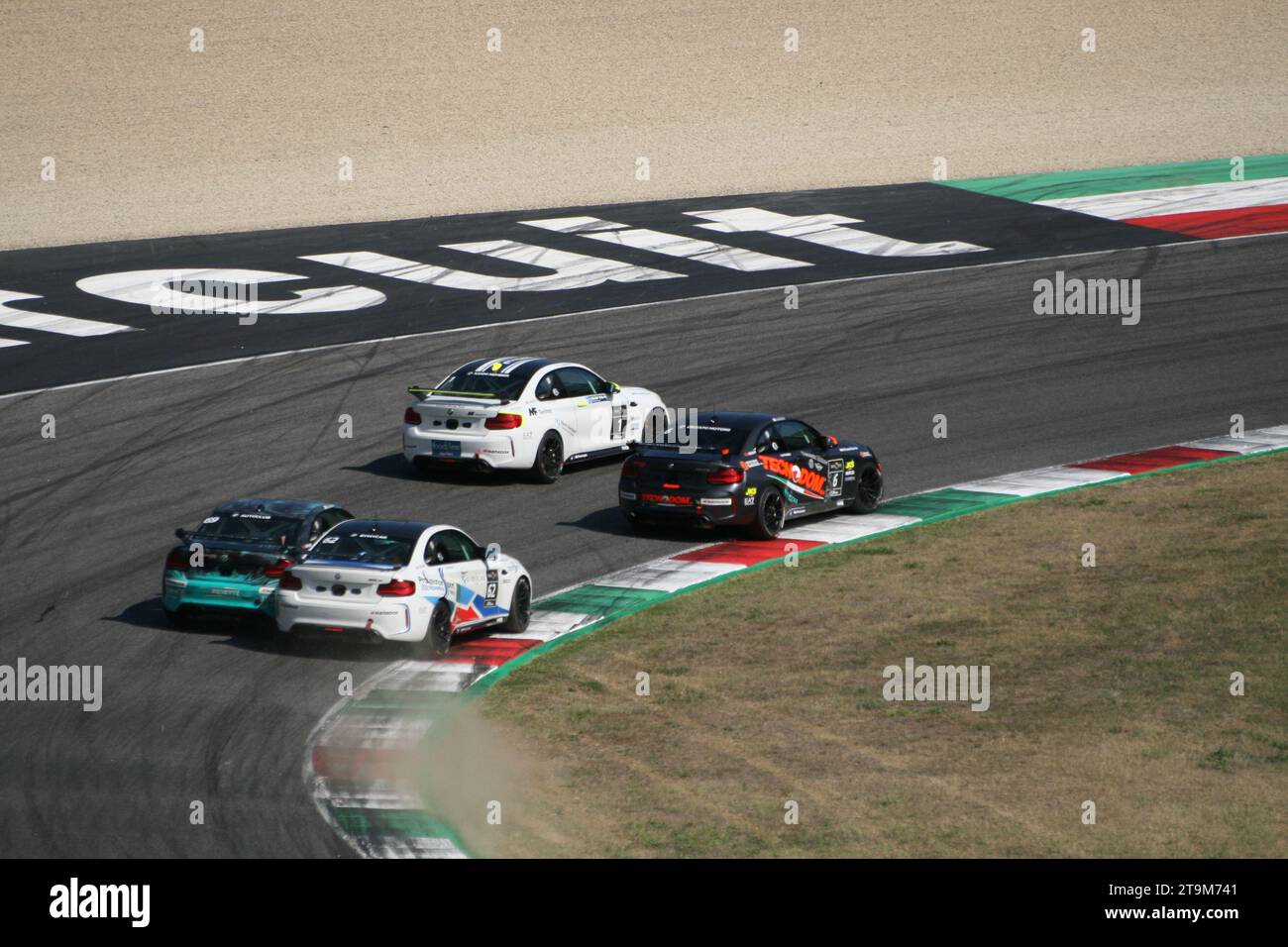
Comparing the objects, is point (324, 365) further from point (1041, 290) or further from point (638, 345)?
point (1041, 290)

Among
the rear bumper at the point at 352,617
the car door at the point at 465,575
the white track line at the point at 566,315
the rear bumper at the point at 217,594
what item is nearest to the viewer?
the rear bumper at the point at 352,617

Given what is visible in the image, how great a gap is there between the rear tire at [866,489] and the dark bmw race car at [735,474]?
0.97ft

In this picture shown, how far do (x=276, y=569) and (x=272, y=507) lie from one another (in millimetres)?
1116

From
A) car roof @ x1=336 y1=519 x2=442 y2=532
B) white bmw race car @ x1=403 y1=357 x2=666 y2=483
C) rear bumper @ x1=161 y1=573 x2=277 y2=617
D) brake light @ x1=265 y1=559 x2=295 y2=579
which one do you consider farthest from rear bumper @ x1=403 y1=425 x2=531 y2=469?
rear bumper @ x1=161 y1=573 x2=277 y2=617

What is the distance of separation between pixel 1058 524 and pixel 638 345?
32.5ft

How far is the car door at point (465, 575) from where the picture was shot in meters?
16.7

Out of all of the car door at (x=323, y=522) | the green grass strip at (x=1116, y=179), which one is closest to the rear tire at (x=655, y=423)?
the car door at (x=323, y=522)

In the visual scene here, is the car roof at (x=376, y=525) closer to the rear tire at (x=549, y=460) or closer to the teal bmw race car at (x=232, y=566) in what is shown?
the teal bmw race car at (x=232, y=566)

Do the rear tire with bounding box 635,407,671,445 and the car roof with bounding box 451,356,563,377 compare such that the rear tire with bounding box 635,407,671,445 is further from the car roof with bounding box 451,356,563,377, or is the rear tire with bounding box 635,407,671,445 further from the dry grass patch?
the dry grass patch

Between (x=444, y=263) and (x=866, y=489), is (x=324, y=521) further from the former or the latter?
(x=444, y=263)

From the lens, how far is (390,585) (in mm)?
16062

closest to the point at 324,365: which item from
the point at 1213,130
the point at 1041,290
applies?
the point at 1041,290

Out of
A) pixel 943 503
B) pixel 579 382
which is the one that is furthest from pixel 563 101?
pixel 943 503

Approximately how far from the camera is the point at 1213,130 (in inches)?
1742
